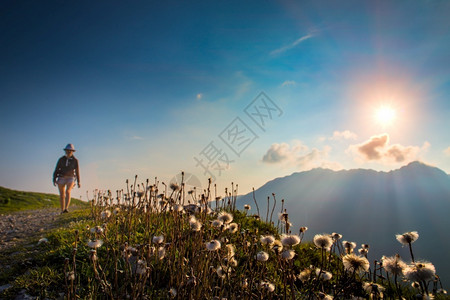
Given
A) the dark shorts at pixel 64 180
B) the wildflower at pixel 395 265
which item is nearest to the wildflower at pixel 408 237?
the wildflower at pixel 395 265

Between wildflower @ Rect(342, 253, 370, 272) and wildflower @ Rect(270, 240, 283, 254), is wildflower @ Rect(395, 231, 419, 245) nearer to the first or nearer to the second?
wildflower @ Rect(342, 253, 370, 272)

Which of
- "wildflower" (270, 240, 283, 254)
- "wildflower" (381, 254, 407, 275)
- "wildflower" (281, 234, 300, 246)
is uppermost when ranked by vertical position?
"wildflower" (281, 234, 300, 246)

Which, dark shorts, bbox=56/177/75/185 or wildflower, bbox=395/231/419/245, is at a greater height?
dark shorts, bbox=56/177/75/185

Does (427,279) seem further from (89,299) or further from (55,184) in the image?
(55,184)

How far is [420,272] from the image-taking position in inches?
108

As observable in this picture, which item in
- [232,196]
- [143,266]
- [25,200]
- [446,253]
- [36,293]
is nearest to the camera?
[143,266]

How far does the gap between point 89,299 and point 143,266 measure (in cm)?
141

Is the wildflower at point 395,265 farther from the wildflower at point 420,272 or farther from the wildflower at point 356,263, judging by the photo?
the wildflower at point 356,263

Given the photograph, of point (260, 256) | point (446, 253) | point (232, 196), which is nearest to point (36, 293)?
point (260, 256)

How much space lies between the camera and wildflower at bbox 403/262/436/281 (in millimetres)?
2676

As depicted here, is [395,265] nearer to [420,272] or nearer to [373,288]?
[420,272]

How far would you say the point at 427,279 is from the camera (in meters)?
2.71

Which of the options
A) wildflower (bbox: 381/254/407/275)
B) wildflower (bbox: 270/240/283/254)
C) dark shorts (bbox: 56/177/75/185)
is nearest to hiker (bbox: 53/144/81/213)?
dark shorts (bbox: 56/177/75/185)

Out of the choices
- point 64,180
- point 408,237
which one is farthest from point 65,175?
point 408,237
